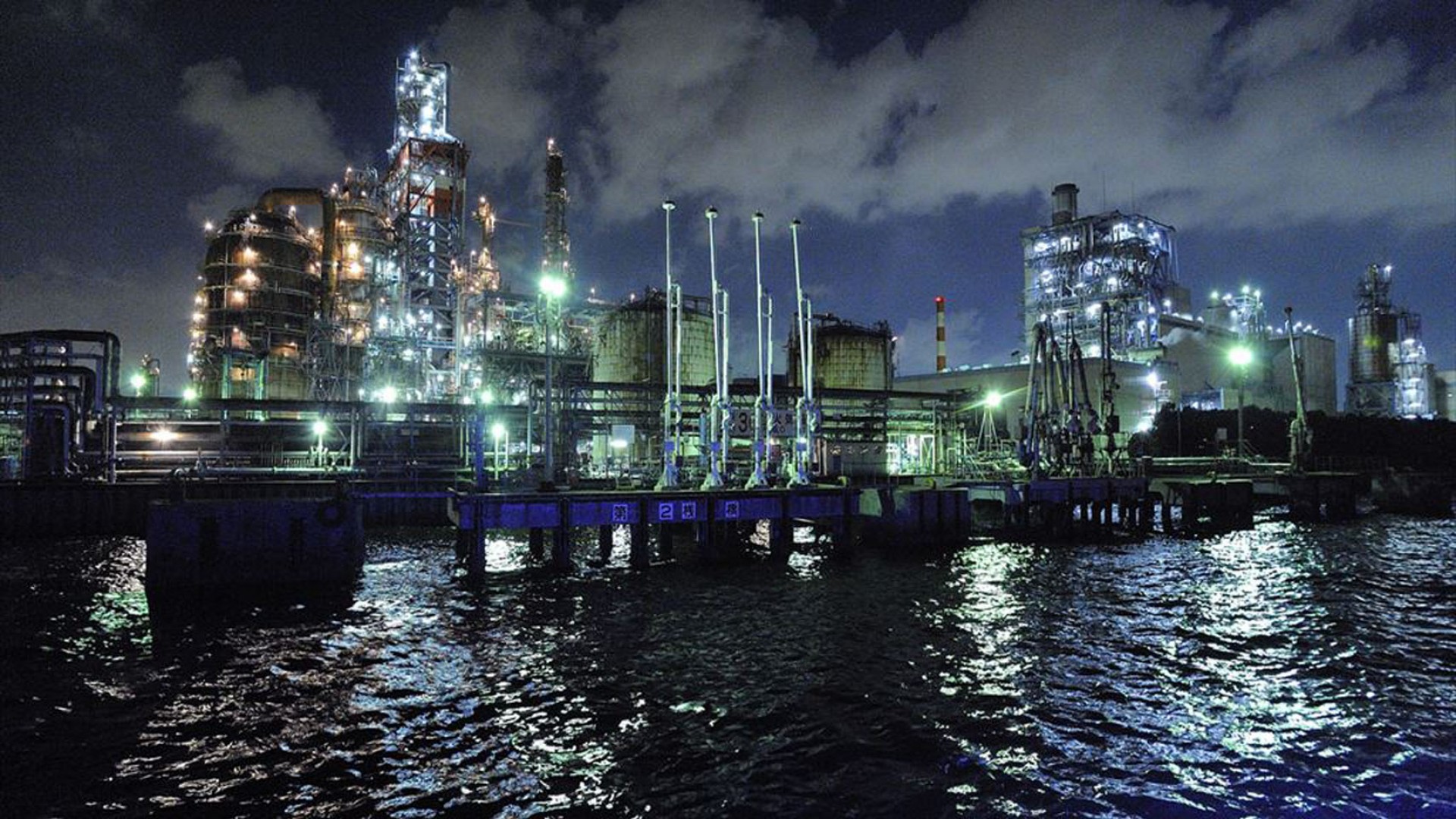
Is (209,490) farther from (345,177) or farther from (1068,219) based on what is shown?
(1068,219)

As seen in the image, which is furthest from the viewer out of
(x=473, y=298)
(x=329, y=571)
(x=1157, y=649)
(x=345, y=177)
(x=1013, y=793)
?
(x=345, y=177)

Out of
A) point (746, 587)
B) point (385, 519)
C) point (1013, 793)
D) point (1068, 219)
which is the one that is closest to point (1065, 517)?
point (746, 587)

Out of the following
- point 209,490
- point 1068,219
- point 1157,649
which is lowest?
point 1157,649

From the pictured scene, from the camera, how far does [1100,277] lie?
317ft

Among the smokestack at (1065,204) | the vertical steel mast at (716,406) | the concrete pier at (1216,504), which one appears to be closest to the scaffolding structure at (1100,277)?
the smokestack at (1065,204)

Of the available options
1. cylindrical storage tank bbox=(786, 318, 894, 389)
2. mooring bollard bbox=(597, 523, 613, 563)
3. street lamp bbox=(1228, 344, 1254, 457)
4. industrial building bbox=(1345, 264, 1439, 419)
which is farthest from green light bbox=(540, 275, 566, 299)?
industrial building bbox=(1345, 264, 1439, 419)

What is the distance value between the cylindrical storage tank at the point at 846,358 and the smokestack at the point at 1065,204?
1771 inches

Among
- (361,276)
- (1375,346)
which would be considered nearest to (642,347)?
(361,276)

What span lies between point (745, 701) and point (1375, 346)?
129906 millimetres

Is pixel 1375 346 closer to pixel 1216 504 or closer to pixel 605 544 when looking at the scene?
pixel 1216 504

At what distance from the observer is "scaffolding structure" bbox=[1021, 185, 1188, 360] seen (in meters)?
92.7

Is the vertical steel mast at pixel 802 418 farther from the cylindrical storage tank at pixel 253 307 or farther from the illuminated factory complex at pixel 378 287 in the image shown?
the cylindrical storage tank at pixel 253 307

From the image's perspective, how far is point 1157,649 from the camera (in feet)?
57.3

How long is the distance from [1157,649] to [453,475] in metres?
42.5
